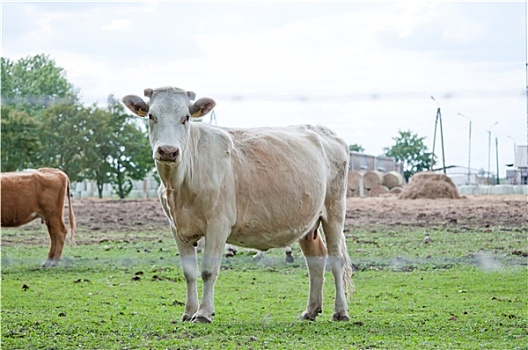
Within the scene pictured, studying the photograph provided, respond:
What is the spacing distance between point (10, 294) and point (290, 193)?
4.27 meters

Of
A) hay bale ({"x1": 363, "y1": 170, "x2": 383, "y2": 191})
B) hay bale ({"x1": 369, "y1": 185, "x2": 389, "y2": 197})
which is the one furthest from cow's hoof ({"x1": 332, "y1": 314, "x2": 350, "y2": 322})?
hay bale ({"x1": 363, "y1": 170, "x2": 383, "y2": 191})

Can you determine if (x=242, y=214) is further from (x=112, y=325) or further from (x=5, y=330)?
(x=5, y=330)

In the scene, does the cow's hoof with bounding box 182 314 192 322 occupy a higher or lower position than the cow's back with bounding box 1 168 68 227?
lower

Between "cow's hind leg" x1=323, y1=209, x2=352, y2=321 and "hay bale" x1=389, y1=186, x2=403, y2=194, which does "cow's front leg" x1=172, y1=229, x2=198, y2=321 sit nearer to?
"cow's hind leg" x1=323, y1=209, x2=352, y2=321

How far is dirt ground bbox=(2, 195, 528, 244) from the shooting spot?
66.8 feet

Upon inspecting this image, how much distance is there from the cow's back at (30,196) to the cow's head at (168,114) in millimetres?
7643

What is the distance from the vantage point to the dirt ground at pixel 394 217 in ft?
66.8

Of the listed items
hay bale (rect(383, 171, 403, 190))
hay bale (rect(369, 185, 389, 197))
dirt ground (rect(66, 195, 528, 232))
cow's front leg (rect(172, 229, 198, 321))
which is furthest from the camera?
hay bale (rect(383, 171, 403, 190))

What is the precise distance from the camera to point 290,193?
883 centimetres

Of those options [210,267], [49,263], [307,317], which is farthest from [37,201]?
[210,267]

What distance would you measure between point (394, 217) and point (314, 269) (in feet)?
46.1

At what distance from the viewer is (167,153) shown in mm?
7629

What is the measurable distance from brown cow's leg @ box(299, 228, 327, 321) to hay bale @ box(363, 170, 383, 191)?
32.5 m

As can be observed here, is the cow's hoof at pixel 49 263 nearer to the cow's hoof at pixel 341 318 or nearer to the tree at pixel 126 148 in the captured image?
the cow's hoof at pixel 341 318
